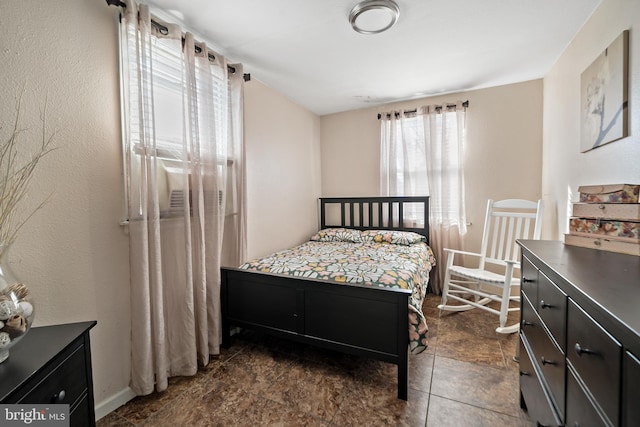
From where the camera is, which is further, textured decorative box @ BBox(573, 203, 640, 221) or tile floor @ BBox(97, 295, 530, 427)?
tile floor @ BBox(97, 295, 530, 427)

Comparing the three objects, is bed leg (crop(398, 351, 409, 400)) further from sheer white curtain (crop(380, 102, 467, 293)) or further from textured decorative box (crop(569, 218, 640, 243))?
sheer white curtain (crop(380, 102, 467, 293))

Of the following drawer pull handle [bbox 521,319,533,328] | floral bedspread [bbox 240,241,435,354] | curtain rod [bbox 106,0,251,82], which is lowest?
drawer pull handle [bbox 521,319,533,328]

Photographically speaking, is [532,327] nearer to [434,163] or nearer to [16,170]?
[434,163]

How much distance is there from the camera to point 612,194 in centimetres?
121

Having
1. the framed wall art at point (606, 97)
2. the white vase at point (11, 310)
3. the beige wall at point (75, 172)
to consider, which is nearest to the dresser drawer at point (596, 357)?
the framed wall art at point (606, 97)

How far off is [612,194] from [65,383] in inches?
89.8

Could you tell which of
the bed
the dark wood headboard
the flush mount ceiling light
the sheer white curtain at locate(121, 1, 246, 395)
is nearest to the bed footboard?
the bed

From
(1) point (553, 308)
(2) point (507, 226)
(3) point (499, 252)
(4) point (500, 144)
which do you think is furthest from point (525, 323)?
(4) point (500, 144)

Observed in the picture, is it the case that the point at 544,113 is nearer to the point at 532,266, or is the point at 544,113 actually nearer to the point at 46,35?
the point at 532,266

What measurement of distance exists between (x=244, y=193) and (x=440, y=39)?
1937 millimetres

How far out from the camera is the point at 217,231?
6.42 feet

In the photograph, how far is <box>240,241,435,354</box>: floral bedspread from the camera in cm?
156

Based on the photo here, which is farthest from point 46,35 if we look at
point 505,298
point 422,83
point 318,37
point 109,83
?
point 505,298

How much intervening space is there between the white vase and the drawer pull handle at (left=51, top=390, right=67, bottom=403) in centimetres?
18
